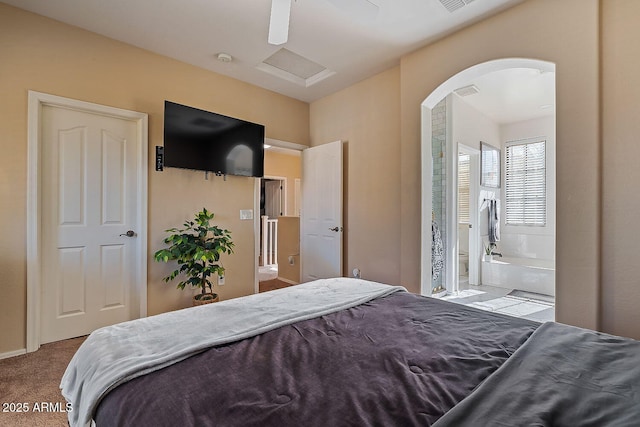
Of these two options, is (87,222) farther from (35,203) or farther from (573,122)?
(573,122)

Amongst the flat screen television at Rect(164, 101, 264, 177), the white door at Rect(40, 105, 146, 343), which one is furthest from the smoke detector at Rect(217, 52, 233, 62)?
the white door at Rect(40, 105, 146, 343)

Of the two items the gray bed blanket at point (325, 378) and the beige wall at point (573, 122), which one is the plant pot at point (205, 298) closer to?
the gray bed blanket at point (325, 378)

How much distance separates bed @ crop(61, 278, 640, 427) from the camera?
75 centimetres

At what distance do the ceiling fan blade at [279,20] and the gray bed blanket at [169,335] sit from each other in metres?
1.60

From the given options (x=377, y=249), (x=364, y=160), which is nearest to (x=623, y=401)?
(x=377, y=249)

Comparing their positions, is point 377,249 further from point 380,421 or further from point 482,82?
point 380,421

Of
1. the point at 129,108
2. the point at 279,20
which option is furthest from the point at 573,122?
the point at 129,108

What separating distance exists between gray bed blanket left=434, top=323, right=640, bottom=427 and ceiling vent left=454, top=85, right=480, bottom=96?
3.65 meters

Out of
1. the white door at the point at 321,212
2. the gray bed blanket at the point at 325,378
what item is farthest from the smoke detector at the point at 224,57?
the gray bed blanket at the point at 325,378

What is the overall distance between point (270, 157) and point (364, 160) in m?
3.68

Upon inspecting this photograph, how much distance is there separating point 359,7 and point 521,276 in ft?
14.1

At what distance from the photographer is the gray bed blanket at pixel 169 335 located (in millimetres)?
918

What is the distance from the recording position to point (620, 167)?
194cm

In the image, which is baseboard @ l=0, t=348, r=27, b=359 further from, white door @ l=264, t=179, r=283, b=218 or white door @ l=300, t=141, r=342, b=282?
white door @ l=264, t=179, r=283, b=218
